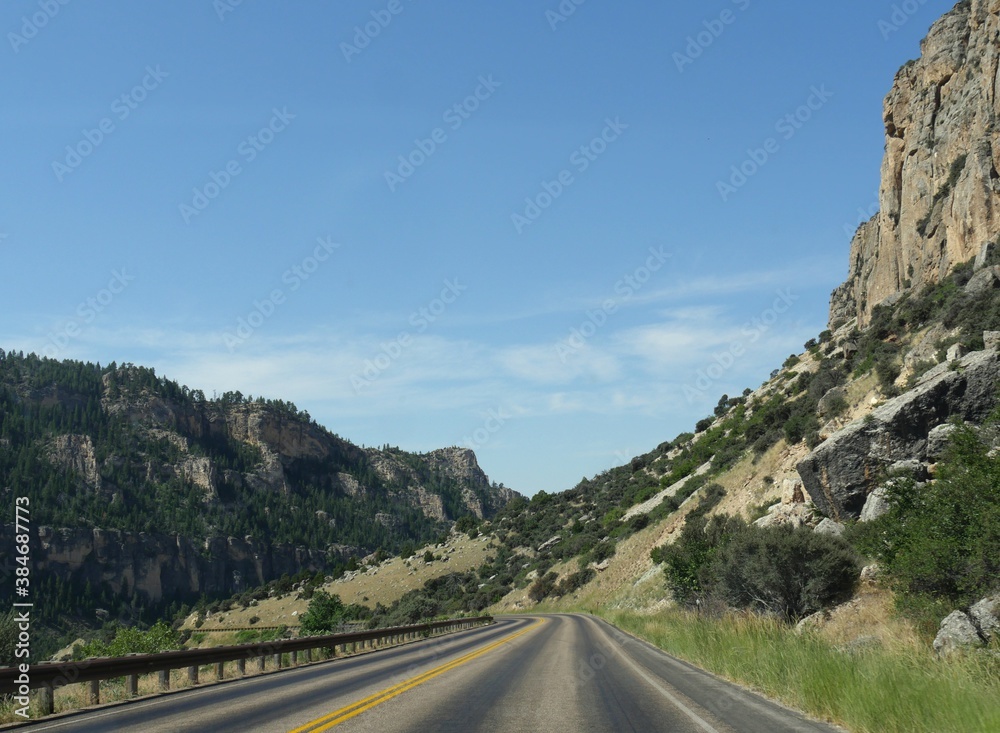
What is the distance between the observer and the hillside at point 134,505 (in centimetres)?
13450

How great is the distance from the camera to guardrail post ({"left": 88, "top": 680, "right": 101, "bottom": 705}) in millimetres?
13117

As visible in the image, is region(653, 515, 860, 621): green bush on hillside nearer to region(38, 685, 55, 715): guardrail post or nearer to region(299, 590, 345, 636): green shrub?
region(38, 685, 55, 715): guardrail post

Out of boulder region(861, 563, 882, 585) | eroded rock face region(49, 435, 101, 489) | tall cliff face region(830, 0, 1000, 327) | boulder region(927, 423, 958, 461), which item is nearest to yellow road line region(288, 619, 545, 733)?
boulder region(861, 563, 882, 585)

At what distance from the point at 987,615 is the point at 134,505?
165436 mm

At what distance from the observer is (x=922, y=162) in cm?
6750

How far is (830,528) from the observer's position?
27125 mm

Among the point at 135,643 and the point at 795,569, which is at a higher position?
the point at 135,643

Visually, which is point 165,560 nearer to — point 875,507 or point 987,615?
point 875,507

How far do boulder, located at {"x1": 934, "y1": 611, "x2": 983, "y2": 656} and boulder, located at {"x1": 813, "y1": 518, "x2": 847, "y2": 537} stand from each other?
43.4ft

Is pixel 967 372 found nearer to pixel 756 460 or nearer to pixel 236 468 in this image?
pixel 756 460

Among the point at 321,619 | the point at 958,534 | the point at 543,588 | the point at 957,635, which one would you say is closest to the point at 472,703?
the point at 957,635

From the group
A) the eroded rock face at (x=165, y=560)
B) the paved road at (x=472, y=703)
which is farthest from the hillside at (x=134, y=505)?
the paved road at (x=472, y=703)

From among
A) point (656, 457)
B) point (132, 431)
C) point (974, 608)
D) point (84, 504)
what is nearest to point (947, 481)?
point (974, 608)

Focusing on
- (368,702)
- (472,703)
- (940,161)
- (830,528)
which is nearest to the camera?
(472,703)
